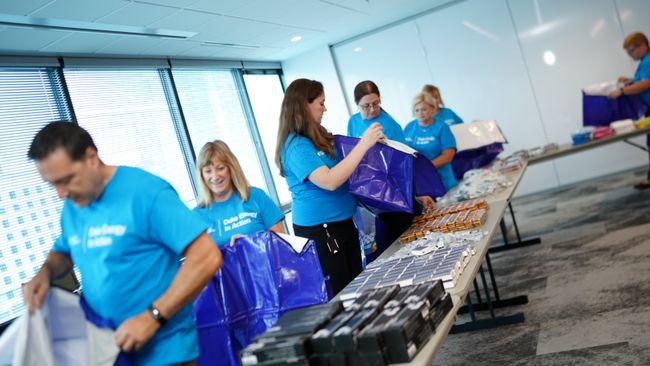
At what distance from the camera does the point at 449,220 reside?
310 centimetres

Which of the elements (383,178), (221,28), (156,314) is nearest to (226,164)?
(383,178)

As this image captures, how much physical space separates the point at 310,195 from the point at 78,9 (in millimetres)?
2284

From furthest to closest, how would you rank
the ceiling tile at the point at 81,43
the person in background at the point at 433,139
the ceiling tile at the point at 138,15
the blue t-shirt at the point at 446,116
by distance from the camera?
the blue t-shirt at the point at 446,116 → the person in background at the point at 433,139 → the ceiling tile at the point at 81,43 → the ceiling tile at the point at 138,15

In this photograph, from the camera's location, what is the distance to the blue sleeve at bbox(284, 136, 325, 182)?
2.80m

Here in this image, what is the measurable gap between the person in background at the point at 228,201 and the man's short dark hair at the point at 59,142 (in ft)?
4.64

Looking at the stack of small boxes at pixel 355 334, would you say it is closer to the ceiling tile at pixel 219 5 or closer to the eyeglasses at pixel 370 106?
the eyeglasses at pixel 370 106

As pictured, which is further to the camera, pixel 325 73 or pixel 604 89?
pixel 325 73

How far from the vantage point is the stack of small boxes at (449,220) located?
297 cm

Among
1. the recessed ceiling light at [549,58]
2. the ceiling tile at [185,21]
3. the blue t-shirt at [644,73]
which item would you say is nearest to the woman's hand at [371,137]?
the ceiling tile at [185,21]

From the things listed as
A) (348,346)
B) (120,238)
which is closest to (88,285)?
(120,238)

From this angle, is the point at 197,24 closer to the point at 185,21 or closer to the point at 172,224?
the point at 185,21

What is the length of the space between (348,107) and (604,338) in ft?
20.0

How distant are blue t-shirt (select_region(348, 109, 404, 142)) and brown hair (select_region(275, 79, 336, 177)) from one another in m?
1.17

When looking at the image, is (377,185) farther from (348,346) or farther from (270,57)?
(270,57)
